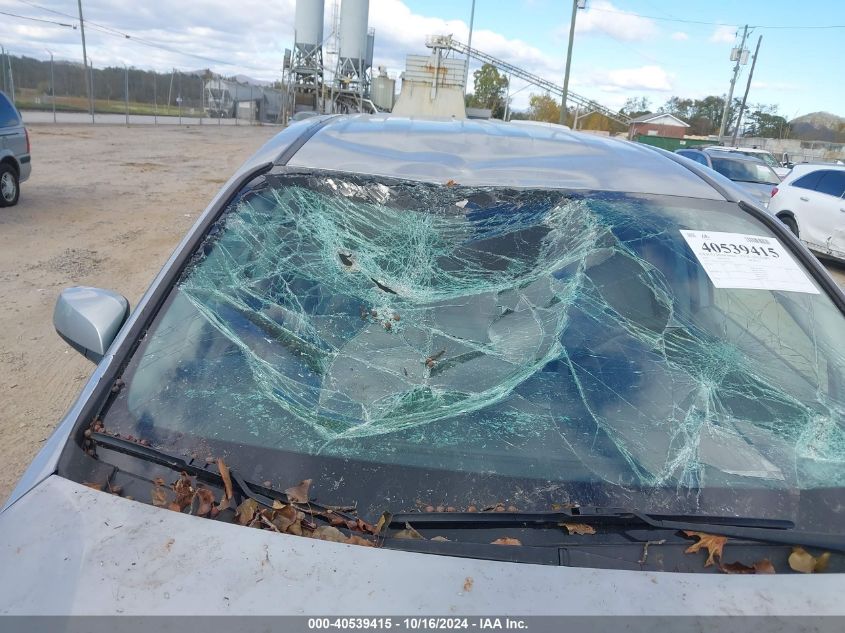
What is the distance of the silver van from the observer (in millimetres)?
9664

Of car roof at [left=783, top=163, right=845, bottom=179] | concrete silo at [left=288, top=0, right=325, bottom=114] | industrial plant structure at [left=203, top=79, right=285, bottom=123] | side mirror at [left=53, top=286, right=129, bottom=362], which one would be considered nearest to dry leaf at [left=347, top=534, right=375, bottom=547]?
side mirror at [left=53, top=286, right=129, bottom=362]

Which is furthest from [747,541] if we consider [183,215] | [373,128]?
[183,215]

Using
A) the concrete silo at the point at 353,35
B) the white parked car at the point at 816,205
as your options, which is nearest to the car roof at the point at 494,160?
the white parked car at the point at 816,205

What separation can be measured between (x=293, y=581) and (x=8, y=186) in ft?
36.4

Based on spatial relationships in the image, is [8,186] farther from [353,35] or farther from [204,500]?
[353,35]

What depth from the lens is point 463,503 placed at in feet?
4.53

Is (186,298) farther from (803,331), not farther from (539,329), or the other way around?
(803,331)

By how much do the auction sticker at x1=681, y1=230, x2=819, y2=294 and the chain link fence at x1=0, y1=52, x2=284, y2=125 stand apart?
1132 inches

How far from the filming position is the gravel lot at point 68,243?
398 cm

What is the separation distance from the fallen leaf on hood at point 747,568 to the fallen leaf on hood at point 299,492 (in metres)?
0.87

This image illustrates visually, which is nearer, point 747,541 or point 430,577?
point 430,577

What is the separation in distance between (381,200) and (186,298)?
72 cm

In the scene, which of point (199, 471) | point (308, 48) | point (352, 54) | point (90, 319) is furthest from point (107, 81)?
point (199, 471)
